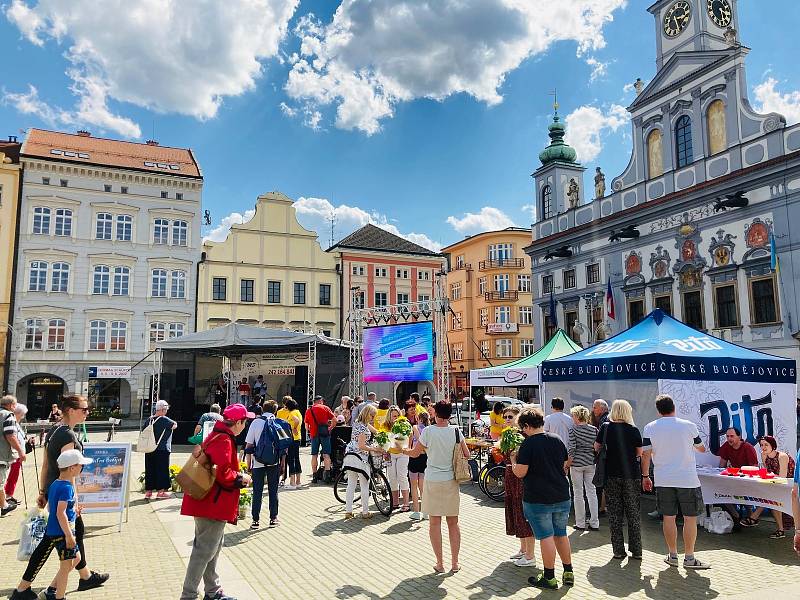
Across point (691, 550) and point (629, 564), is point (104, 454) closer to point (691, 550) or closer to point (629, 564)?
point (629, 564)

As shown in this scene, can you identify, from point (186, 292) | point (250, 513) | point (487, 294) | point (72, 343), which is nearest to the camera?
point (250, 513)

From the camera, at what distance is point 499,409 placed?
13.4m

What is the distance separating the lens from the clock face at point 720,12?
27297 millimetres

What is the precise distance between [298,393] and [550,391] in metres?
13.3

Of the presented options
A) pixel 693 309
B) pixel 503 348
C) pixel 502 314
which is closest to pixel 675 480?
pixel 693 309

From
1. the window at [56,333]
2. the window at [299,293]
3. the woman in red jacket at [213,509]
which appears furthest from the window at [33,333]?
the woman in red jacket at [213,509]

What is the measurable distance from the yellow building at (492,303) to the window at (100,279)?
2685 centimetres

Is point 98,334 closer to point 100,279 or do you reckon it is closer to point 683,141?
point 100,279

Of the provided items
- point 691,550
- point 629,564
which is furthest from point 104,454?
point 691,550

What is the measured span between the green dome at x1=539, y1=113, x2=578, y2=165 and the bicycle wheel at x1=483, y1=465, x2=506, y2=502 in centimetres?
2814

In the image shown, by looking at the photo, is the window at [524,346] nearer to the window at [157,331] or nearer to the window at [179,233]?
the window at [179,233]

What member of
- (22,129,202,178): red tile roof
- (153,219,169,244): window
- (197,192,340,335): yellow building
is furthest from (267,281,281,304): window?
(22,129,202,178): red tile roof

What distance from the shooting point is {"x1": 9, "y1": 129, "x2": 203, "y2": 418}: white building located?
34.5m

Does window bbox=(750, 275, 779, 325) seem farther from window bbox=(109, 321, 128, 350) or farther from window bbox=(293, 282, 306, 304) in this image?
window bbox=(109, 321, 128, 350)
